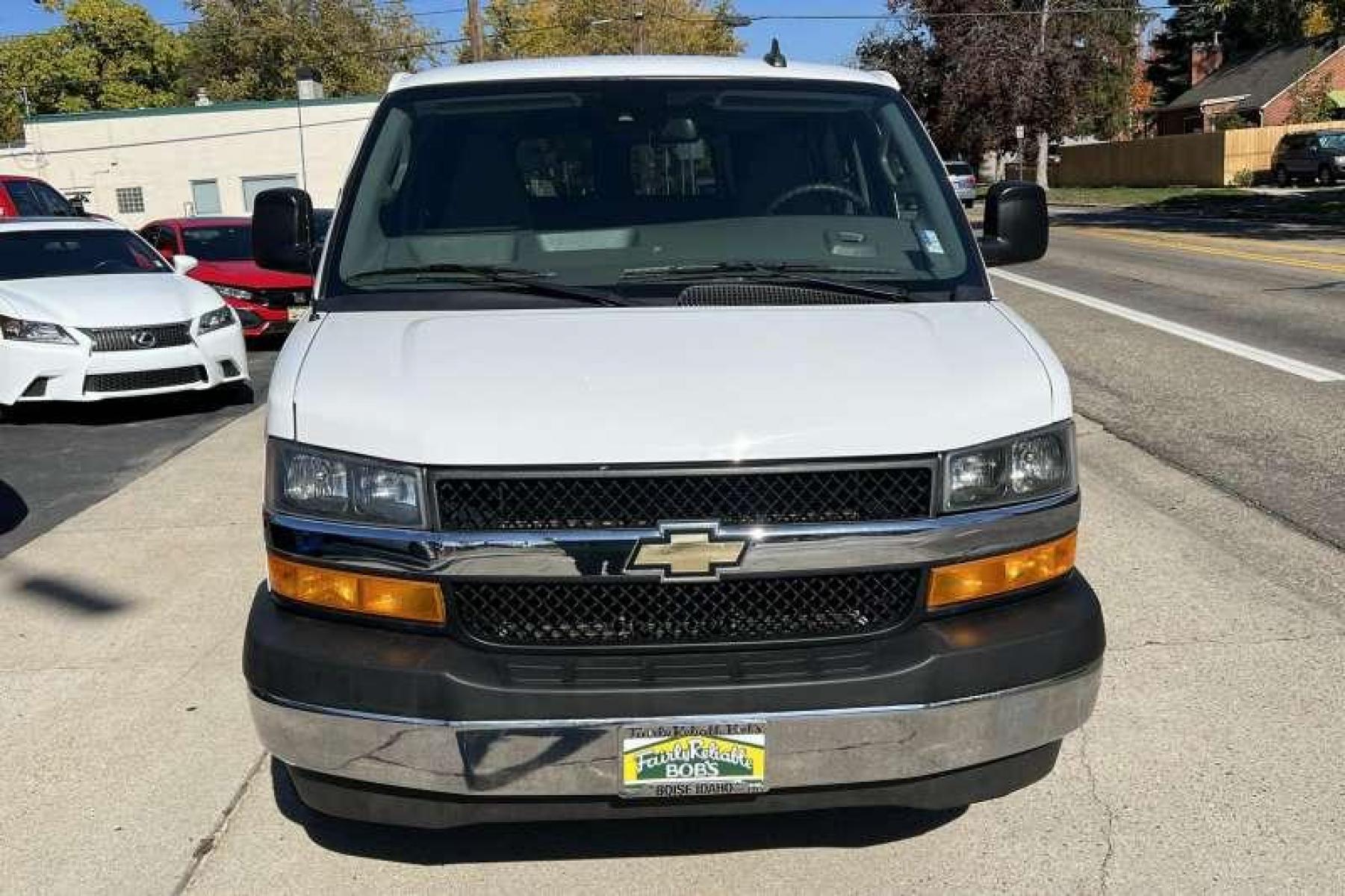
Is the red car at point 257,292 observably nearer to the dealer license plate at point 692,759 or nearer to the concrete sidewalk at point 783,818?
the concrete sidewalk at point 783,818

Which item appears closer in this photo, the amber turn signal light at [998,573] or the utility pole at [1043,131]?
the amber turn signal light at [998,573]

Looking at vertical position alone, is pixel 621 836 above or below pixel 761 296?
below

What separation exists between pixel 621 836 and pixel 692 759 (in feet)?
2.53

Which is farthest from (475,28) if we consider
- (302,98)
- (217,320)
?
(217,320)

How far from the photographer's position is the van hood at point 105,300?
9.83m

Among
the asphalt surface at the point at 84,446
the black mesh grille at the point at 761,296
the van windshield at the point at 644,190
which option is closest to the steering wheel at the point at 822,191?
the van windshield at the point at 644,190

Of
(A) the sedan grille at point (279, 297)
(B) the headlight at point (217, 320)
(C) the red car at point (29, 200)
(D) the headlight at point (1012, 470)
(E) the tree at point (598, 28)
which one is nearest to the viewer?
(D) the headlight at point (1012, 470)

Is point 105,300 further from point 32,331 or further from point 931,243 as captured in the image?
point 931,243

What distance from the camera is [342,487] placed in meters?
2.97

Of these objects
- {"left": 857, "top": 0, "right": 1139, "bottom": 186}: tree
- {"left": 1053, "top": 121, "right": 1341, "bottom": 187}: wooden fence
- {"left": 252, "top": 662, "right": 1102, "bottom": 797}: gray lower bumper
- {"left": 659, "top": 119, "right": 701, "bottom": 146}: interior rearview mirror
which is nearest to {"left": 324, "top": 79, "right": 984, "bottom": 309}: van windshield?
{"left": 659, "top": 119, "right": 701, "bottom": 146}: interior rearview mirror

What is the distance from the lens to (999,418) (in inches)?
119

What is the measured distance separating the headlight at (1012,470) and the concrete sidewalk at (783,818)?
1004 millimetres

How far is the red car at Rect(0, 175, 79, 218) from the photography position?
1727 cm

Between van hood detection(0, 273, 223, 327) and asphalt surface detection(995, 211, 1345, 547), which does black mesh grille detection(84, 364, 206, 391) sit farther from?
asphalt surface detection(995, 211, 1345, 547)
